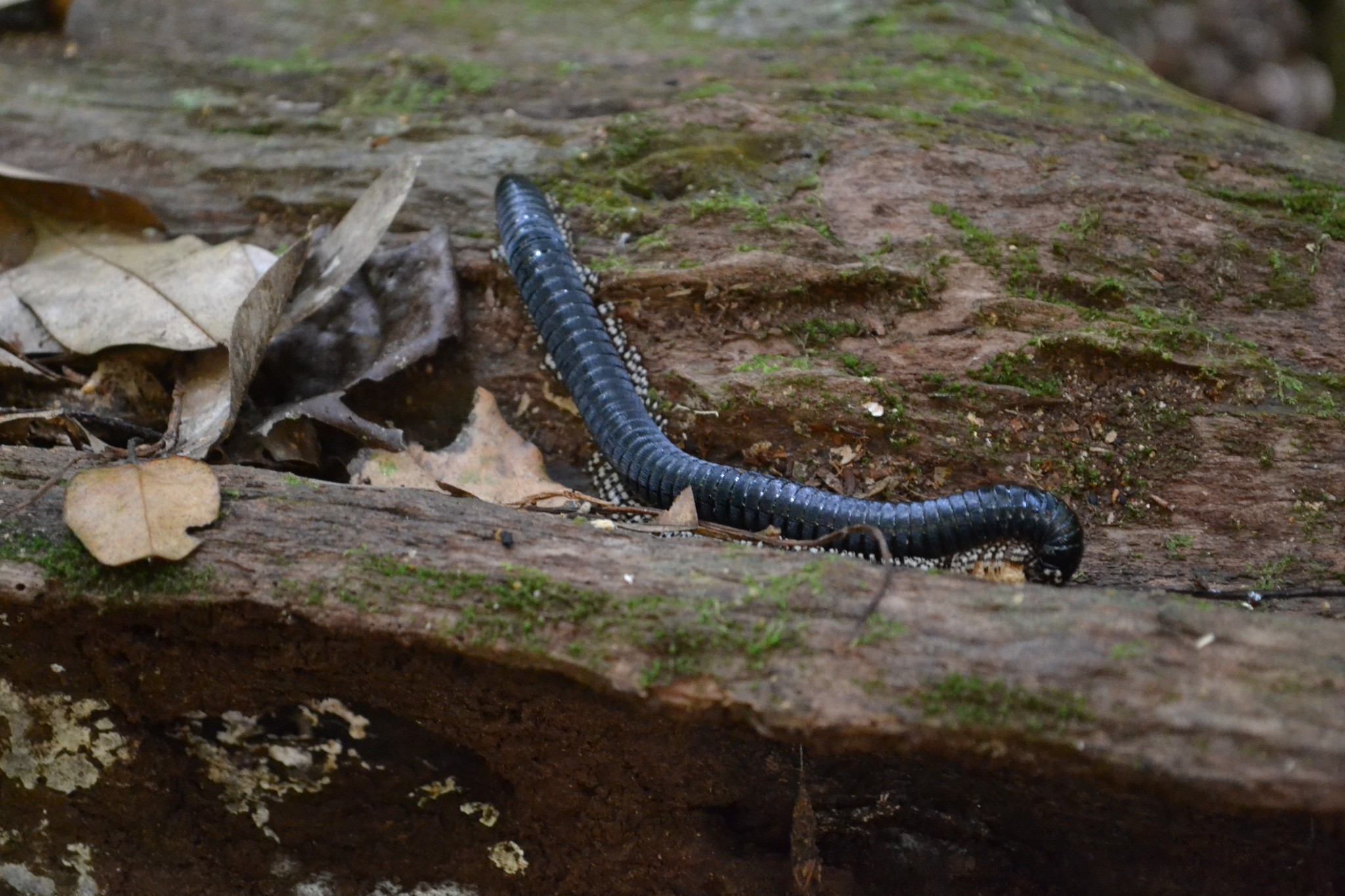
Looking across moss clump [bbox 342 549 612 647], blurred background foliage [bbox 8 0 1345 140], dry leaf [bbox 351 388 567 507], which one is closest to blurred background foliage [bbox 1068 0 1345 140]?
blurred background foliage [bbox 8 0 1345 140]

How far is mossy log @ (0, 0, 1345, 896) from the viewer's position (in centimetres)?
221

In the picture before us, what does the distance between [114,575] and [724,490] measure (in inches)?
74.8

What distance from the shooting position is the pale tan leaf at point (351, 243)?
377cm

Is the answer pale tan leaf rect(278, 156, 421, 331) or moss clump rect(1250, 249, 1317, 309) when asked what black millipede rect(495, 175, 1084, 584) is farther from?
moss clump rect(1250, 249, 1317, 309)

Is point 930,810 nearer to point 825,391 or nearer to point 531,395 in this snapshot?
point 825,391

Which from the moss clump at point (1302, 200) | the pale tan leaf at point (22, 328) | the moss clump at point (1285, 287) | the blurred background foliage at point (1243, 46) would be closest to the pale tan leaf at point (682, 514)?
the moss clump at point (1285, 287)

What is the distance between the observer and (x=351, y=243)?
389cm

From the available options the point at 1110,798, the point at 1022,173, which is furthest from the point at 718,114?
the point at 1110,798

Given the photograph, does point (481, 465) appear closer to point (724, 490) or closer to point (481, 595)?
point (724, 490)

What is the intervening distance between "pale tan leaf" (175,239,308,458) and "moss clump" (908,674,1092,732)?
2496 mm

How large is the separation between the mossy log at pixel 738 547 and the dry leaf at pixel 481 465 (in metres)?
0.21

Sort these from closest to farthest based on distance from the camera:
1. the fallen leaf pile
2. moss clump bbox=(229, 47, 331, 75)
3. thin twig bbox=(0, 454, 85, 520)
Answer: thin twig bbox=(0, 454, 85, 520) < the fallen leaf pile < moss clump bbox=(229, 47, 331, 75)

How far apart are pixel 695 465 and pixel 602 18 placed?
→ 3.33 m

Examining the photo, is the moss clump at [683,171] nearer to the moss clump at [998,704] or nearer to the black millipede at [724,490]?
the black millipede at [724,490]
